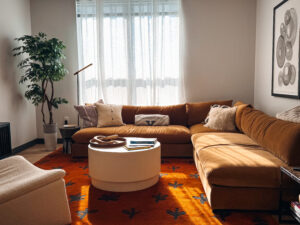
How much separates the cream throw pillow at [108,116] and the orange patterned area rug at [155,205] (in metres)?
1.10

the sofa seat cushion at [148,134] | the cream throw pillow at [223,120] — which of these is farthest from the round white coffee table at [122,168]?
the cream throw pillow at [223,120]

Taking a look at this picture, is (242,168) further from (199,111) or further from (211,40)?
(211,40)

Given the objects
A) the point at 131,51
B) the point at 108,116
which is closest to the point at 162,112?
the point at 108,116

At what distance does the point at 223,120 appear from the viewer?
374cm

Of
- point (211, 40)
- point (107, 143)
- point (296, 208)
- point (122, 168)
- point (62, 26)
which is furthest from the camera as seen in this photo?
point (62, 26)

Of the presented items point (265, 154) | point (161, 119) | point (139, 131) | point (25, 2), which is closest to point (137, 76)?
point (161, 119)

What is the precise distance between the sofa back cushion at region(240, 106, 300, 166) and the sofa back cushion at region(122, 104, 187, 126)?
1192 millimetres

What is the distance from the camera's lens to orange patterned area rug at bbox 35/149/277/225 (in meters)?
2.06

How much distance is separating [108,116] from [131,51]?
1.23 metres

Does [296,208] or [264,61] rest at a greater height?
[264,61]

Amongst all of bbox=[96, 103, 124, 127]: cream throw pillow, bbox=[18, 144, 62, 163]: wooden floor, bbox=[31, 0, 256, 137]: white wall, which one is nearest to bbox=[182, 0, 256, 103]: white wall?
bbox=[31, 0, 256, 137]: white wall

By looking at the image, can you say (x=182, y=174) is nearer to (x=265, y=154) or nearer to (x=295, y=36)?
(x=265, y=154)

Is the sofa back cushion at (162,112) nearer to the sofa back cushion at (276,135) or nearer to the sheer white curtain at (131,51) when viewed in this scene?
the sheer white curtain at (131,51)

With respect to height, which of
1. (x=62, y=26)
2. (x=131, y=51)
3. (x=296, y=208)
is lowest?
(x=296, y=208)
